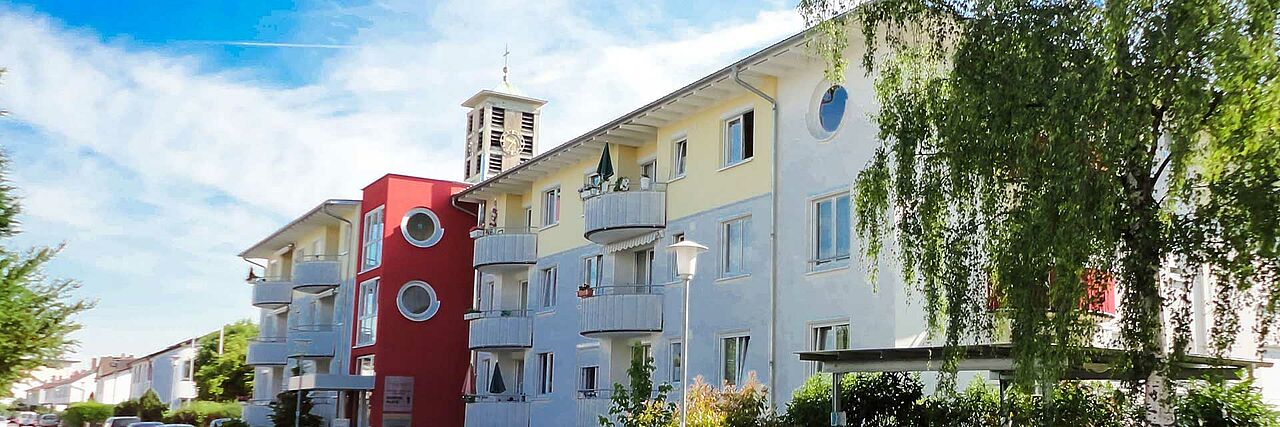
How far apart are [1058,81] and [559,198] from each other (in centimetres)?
2204

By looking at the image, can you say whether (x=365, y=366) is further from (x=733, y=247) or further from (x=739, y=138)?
(x=739, y=138)

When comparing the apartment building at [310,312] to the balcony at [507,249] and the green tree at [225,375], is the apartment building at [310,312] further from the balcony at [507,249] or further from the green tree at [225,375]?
the green tree at [225,375]

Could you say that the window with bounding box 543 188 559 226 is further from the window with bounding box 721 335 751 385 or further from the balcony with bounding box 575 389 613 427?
the window with bounding box 721 335 751 385

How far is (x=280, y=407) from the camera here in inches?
1623

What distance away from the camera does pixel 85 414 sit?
77500 millimetres

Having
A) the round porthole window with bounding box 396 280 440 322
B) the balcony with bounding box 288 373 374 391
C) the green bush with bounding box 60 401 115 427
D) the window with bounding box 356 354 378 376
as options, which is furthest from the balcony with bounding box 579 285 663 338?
the green bush with bounding box 60 401 115 427

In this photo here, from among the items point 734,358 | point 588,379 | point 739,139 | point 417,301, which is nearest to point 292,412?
point 417,301

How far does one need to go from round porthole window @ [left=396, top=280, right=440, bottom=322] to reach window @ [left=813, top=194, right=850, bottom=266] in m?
19.7

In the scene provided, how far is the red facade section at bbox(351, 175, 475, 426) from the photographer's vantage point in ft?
124

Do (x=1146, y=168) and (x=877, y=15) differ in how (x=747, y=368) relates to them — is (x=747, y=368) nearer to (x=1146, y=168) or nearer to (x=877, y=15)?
(x=877, y=15)

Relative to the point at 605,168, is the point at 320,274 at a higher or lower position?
lower

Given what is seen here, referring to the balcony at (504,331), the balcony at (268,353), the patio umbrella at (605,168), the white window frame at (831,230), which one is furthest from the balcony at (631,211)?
the balcony at (268,353)

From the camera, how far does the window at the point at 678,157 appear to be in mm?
26188

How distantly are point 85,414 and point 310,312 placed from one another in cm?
3895
